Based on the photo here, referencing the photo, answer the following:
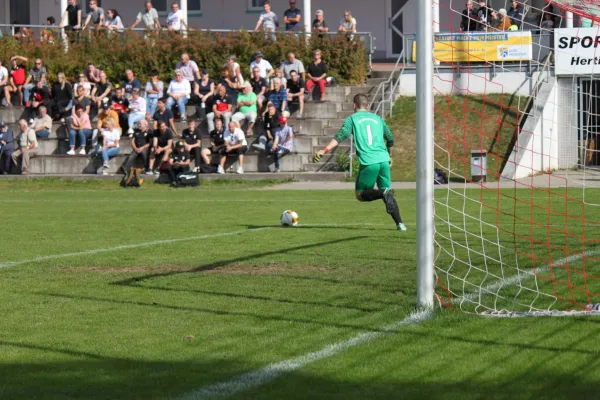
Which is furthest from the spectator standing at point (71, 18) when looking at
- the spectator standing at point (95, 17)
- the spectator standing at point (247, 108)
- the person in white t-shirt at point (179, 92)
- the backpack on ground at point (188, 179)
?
the backpack on ground at point (188, 179)

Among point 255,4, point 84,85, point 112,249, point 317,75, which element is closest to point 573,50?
point 317,75

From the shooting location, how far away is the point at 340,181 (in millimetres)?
26109

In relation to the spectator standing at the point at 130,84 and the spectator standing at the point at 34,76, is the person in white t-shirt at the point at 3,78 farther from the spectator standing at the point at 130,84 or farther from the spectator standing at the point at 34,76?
the spectator standing at the point at 130,84

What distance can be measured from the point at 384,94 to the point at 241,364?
81.3ft

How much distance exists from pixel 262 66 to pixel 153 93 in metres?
3.43

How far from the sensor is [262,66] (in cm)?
3017

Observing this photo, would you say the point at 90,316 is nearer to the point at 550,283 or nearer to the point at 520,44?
the point at 550,283

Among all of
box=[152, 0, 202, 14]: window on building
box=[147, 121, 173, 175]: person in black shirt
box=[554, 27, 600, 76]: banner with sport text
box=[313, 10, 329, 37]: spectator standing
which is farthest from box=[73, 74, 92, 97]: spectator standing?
box=[554, 27, 600, 76]: banner with sport text

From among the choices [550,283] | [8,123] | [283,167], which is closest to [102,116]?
[8,123]

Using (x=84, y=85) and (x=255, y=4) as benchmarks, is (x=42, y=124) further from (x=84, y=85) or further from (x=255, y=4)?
(x=255, y=4)

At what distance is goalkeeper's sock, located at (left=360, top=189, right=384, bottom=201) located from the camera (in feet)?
43.9

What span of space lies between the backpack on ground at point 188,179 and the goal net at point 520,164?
255 inches

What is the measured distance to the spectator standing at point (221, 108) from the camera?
27672 millimetres

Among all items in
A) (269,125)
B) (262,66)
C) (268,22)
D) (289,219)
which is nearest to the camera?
(289,219)
